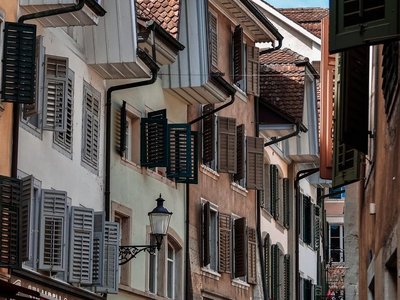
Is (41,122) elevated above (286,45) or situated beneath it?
situated beneath

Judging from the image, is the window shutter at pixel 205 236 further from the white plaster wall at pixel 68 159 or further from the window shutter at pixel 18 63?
the window shutter at pixel 18 63

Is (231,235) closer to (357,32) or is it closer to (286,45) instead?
(286,45)

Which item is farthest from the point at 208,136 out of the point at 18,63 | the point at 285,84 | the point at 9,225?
the point at 9,225

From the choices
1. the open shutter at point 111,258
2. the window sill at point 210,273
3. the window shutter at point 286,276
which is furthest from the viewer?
the window shutter at point 286,276

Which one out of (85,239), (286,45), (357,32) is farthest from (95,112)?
(286,45)

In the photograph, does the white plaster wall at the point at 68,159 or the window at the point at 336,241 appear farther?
the window at the point at 336,241

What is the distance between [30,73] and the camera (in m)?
21.8

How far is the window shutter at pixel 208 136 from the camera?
35.6m

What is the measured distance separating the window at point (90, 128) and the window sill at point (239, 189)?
10.7 m

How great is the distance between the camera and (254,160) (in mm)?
39219

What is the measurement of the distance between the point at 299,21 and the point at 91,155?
2703cm

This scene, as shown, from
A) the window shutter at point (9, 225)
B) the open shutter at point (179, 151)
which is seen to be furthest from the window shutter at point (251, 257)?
the window shutter at point (9, 225)

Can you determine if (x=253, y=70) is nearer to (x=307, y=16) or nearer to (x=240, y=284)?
(x=240, y=284)

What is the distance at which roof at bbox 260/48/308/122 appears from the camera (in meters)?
43.5
